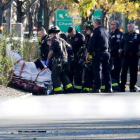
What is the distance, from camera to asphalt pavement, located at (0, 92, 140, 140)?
28.6 feet

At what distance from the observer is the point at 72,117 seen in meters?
10.8

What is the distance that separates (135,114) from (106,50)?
17.2ft

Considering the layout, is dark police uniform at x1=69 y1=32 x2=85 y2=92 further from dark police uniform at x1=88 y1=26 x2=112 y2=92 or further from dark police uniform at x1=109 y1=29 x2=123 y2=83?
dark police uniform at x1=88 y1=26 x2=112 y2=92

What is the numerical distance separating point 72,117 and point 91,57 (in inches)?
232

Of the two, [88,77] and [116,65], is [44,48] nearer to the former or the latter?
[88,77]

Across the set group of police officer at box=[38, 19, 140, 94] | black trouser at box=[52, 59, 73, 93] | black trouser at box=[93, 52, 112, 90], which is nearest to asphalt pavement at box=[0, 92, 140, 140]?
black trouser at box=[93, 52, 112, 90]

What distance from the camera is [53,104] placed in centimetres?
1314

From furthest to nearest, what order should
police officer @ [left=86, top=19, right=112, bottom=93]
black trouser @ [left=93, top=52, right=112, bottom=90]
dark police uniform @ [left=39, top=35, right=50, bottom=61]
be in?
dark police uniform @ [left=39, top=35, right=50, bottom=61] → black trouser @ [left=93, top=52, right=112, bottom=90] → police officer @ [left=86, top=19, right=112, bottom=93]

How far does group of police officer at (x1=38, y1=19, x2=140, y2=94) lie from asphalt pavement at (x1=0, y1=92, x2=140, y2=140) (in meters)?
1.38

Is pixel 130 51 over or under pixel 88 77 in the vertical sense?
over

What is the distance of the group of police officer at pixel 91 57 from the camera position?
16.1 m

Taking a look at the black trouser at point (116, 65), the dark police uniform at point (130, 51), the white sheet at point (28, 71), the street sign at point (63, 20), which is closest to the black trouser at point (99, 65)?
the dark police uniform at point (130, 51)

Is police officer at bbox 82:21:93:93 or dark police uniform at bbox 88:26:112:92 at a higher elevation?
dark police uniform at bbox 88:26:112:92

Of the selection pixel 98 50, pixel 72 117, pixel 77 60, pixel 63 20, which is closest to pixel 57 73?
pixel 77 60
